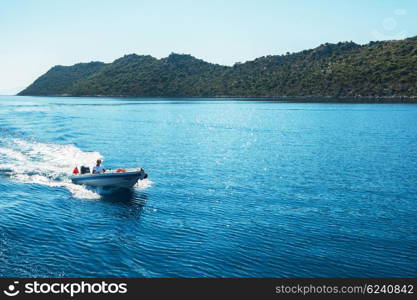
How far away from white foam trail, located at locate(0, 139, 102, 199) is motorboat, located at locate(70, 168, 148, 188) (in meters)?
1.13

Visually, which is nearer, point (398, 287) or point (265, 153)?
point (398, 287)

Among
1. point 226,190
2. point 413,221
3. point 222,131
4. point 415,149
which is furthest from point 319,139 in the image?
point 413,221

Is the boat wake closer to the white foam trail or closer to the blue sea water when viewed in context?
the white foam trail

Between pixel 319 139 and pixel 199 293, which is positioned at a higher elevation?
pixel 319 139

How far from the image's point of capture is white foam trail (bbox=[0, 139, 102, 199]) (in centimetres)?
3997

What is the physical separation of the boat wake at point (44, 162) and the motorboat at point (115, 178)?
102 centimetres

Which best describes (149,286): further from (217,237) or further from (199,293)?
(217,237)

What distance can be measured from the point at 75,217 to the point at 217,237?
39.5 ft

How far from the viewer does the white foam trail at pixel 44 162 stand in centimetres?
3997

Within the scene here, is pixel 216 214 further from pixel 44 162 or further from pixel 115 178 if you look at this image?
pixel 44 162

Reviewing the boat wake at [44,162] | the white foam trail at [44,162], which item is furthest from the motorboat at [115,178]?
the white foam trail at [44,162]

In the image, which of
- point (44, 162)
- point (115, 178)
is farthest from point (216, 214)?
point (44, 162)

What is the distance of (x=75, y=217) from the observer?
29531 mm

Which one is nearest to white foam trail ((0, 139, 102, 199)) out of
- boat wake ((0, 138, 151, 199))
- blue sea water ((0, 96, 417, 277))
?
boat wake ((0, 138, 151, 199))
